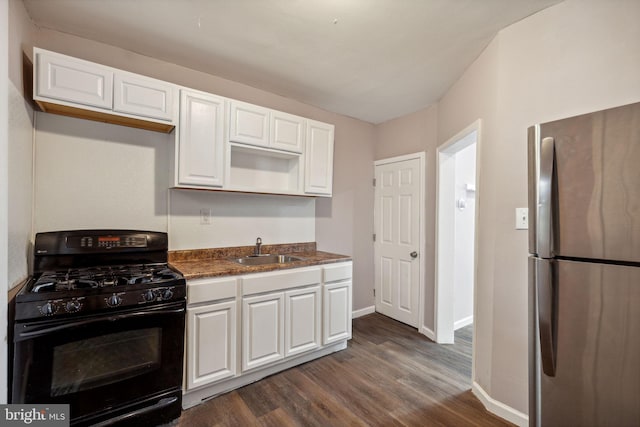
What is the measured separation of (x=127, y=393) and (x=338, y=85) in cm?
291

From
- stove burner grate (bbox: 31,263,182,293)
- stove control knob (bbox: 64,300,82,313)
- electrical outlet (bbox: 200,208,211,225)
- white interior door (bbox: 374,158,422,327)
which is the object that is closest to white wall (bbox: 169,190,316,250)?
electrical outlet (bbox: 200,208,211,225)

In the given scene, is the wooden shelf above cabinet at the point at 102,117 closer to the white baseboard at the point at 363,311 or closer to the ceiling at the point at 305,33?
the ceiling at the point at 305,33

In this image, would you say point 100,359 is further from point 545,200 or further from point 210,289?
point 545,200

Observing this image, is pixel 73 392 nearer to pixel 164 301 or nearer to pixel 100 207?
pixel 164 301

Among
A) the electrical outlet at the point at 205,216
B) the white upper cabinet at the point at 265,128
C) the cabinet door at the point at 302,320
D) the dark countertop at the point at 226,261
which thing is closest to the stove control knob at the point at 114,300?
the dark countertop at the point at 226,261

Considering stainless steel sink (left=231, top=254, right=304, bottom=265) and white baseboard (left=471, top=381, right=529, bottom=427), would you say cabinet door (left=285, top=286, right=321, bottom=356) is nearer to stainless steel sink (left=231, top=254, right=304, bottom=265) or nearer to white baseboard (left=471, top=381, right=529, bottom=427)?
stainless steel sink (left=231, top=254, right=304, bottom=265)

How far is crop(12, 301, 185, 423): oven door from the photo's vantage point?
1425mm

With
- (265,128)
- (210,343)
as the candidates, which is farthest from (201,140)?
(210,343)

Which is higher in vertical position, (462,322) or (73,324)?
(73,324)

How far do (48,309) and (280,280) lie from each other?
1.39 meters

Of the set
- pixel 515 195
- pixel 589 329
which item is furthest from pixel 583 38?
pixel 589 329

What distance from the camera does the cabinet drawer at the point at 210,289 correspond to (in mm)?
1917

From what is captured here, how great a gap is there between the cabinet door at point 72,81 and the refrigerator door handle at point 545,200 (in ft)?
8.19

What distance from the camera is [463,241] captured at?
3486 mm
